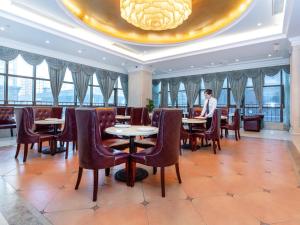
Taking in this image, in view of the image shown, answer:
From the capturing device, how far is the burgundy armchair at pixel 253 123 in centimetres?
819

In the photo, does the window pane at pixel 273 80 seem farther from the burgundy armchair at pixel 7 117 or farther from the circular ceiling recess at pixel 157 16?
the burgundy armchair at pixel 7 117

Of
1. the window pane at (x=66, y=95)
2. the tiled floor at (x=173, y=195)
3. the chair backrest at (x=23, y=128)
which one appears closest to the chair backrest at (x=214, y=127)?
the tiled floor at (x=173, y=195)

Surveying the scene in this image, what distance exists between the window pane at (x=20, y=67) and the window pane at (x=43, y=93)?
50 centimetres

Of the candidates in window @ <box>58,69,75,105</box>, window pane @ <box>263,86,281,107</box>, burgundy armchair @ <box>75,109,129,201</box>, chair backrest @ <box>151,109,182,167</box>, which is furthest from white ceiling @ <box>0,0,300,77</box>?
chair backrest @ <box>151,109,182,167</box>

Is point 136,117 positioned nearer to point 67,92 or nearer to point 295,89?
point 67,92

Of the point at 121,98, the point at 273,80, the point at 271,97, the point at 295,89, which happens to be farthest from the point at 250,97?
the point at 121,98

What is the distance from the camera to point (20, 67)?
7395 mm

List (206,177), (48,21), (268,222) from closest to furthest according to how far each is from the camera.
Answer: (268,222) < (206,177) < (48,21)

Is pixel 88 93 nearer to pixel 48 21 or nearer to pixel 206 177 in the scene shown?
pixel 48 21

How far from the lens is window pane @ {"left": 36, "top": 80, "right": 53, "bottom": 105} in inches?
311

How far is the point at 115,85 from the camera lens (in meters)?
11.2

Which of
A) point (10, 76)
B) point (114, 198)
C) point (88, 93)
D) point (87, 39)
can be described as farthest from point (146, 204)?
point (88, 93)

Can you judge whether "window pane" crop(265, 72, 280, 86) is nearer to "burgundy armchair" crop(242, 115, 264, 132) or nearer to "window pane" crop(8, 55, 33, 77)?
"burgundy armchair" crop(242, 115, 264, 132)

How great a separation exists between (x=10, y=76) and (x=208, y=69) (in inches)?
362
